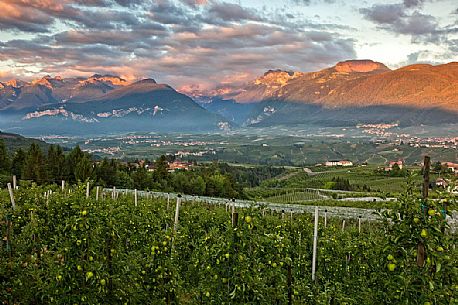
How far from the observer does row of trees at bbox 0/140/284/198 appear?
46.8 metres

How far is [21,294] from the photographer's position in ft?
26.6

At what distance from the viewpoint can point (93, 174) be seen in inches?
1948

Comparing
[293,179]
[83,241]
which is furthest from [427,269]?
[293,179]

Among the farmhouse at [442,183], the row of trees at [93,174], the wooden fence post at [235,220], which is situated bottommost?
the row of trees at [93,174]

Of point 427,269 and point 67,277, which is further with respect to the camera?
point 67,277

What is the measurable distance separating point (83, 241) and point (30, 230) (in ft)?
11.5

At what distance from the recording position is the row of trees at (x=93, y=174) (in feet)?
153

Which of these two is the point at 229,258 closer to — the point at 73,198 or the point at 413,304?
the point at 413,304

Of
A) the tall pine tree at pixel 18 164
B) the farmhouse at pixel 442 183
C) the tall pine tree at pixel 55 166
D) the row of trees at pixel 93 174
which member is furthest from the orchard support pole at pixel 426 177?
the tall pine tree at pixel 18 164

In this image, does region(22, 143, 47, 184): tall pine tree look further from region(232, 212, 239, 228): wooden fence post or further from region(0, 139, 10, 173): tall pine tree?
region(232, 212, 239, 228): wooden fence post

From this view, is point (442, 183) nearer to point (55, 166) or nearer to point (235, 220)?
point (235, 220)

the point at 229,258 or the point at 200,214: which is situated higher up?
the point at 229,258

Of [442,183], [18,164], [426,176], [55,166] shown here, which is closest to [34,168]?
[55,166]

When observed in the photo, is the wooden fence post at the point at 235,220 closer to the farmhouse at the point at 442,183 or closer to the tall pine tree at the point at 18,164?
the farmhouse at the point at 442,183
